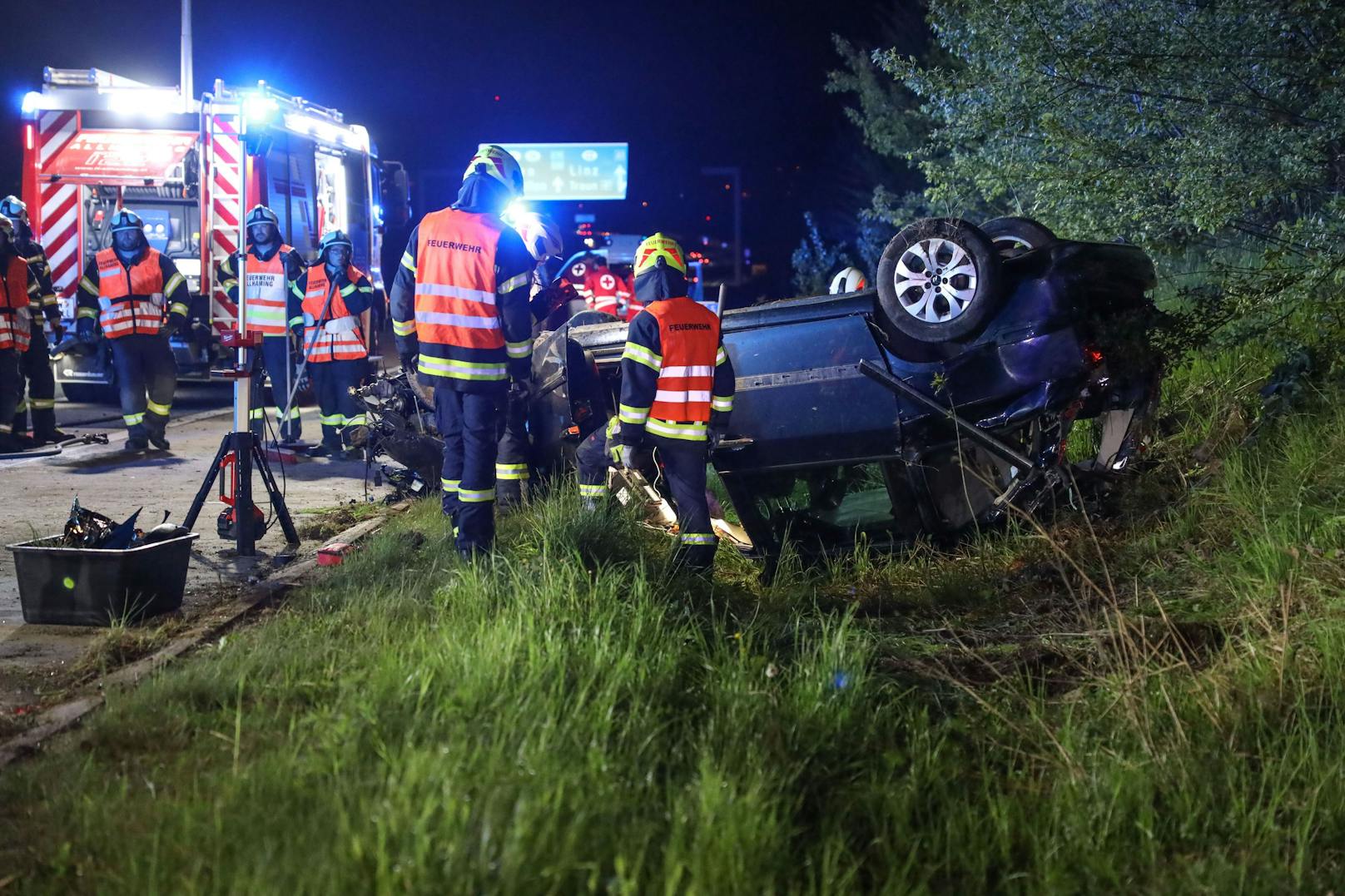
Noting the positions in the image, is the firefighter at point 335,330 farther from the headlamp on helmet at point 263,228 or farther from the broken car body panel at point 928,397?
the broken car body panel at point 928,397

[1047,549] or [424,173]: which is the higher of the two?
[424,173]

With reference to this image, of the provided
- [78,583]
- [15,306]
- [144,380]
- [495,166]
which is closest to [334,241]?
[144,380]

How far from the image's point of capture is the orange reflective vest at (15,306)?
10.4 metres

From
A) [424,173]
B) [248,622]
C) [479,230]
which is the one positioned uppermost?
[424,173]

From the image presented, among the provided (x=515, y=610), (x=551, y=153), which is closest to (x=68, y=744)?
(x=515, y=610)

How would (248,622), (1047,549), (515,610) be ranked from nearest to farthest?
(515,610) → (248,622) → (1047,549)

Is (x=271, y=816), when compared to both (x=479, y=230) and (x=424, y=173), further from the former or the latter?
(x=424, y=173)

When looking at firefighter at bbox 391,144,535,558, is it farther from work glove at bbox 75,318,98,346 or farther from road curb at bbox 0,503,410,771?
work glove at bbox 75,318,98,346

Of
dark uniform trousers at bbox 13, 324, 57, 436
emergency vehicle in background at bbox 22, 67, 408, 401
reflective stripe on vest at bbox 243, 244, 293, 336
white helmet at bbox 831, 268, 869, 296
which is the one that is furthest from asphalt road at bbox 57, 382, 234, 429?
white helmet at bbox 831, 268, 869, 296

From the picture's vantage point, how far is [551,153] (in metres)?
41.2

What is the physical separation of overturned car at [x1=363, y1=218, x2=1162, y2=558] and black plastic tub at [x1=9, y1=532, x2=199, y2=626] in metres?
2.67

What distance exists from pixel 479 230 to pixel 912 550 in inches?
99.6

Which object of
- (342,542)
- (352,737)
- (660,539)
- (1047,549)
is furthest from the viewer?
(342,542)

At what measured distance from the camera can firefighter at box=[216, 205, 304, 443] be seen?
10875 mm
